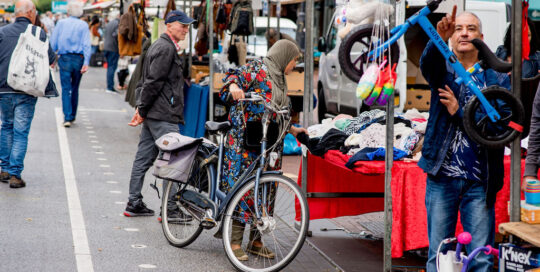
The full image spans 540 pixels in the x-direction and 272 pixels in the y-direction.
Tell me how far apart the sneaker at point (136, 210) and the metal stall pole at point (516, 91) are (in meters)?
4.45

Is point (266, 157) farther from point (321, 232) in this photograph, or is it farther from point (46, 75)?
point (46, 75)

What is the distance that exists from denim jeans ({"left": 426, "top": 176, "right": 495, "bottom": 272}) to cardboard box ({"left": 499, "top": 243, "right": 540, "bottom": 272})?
0.28 meters

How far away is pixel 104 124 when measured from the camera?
14.9 meters

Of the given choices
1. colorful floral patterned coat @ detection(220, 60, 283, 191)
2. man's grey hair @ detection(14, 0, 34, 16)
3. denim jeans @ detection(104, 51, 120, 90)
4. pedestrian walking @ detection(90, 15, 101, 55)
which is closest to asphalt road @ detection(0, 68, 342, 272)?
colorful floral patterned coat @ detection(220, 60, 283, 191)

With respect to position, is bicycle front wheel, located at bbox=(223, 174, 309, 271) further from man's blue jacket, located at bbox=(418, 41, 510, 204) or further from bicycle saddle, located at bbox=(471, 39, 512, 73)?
bicycle saddle, located at bbox=(471, 39, 512, 73)

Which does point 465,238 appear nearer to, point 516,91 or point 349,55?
point 516,91

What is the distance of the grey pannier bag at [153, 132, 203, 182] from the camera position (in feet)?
21.4

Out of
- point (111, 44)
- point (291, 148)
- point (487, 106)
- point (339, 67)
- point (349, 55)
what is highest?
point (349, 55)

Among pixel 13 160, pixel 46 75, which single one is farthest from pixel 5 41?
pixel 13 160

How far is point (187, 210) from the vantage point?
6586 millimetres

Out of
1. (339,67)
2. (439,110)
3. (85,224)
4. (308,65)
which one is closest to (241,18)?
(339,67)

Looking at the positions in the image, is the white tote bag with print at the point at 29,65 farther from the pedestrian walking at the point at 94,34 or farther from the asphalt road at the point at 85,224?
the pedestrian walking at the point at 94,34

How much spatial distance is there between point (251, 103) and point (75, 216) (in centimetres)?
247

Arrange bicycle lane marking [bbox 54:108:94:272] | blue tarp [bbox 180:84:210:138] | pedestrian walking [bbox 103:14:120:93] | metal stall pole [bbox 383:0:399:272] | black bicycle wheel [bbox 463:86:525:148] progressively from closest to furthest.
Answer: black bicycle wheel [bbox 463:86:525:148] → metal stall pole [bbox 383:0:399:272] → bicycle lane marking [bbox 54:108:94:272] → blue tarp [bbox 180:84:210:138] → pedestrian walking [bbox 103:14:120:93]
